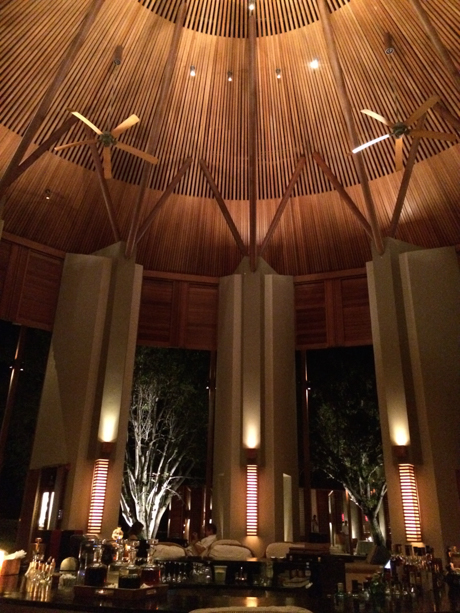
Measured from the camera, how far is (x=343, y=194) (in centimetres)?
1089

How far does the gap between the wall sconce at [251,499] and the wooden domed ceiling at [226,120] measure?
494 cm

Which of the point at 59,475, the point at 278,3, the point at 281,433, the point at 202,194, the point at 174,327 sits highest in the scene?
the point at 278,3

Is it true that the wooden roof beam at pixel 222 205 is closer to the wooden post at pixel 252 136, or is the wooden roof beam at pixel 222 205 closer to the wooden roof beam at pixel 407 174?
the wooden post at pixel 252 136

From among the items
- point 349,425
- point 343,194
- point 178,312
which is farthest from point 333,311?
point 349,425

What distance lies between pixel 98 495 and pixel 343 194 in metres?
7.56

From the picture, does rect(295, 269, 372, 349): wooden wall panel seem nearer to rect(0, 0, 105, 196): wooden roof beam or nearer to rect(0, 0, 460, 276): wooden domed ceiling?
rect(0, 0, 460, 276): wooden domed ceiling

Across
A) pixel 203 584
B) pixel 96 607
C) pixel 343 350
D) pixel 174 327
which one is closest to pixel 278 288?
pixel 174 327

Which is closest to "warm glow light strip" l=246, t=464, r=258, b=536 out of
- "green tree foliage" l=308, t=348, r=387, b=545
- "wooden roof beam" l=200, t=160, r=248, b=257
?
"green tree foliage" l=308, t=348, r=387, b=545

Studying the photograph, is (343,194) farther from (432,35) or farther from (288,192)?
A: (432,35)

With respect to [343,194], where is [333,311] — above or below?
below

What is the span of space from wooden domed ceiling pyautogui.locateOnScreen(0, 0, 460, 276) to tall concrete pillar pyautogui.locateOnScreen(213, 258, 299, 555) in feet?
4.95

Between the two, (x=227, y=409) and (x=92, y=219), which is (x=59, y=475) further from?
(x=92, y=219)

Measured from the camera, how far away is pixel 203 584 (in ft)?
12.5

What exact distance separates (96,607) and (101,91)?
9823mm
